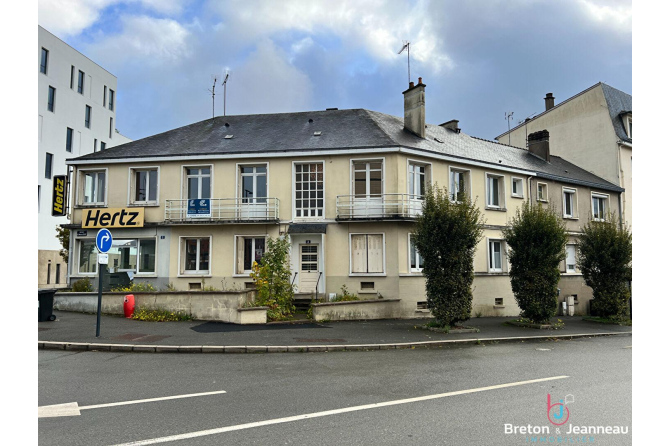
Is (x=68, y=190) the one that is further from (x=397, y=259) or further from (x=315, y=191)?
(x=397, y=259)

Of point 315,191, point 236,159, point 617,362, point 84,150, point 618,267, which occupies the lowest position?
point 617,362

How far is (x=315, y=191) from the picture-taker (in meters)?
19.8

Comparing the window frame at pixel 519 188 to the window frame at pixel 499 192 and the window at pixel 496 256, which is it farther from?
the window at pixel 496 256

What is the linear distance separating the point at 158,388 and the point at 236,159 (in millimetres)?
13921

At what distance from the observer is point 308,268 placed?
1950 centimetres

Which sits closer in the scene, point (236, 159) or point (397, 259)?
point (397, 259)

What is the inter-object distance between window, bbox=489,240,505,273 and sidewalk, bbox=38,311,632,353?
5303 millimetres

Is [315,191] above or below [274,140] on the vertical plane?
below

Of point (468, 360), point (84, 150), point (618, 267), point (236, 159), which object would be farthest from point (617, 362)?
point (84, 150)

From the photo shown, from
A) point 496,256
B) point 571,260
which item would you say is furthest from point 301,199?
point 571,260

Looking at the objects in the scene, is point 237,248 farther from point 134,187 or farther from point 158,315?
point 134,187

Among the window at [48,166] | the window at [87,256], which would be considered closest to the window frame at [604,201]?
the window at [87,256]

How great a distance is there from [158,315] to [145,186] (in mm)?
7347

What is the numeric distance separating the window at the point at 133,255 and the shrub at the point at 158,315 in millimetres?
4565
